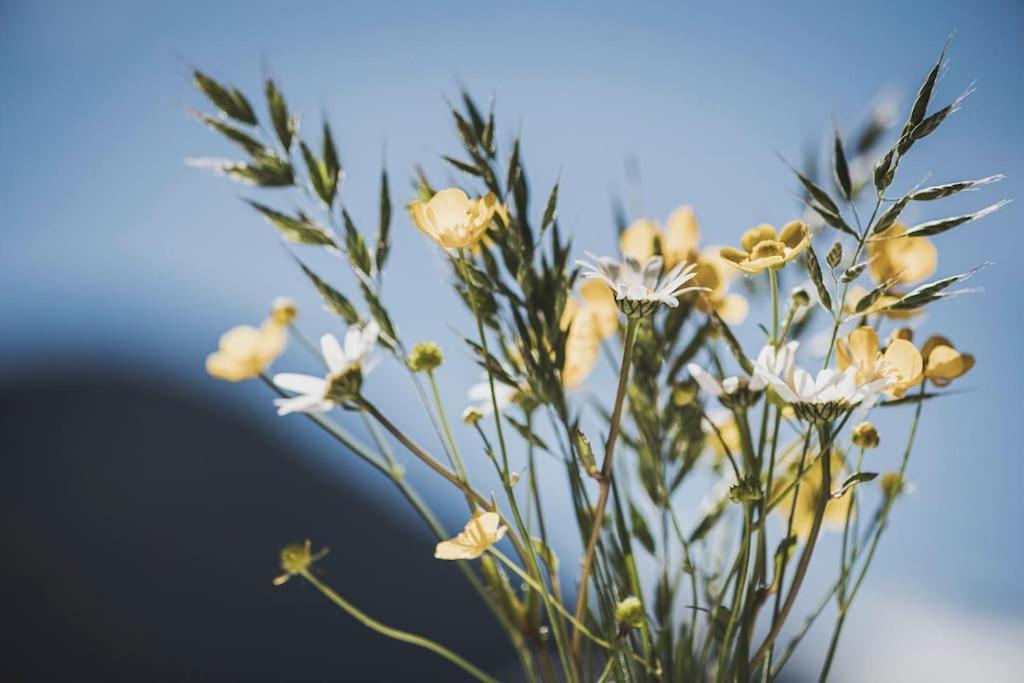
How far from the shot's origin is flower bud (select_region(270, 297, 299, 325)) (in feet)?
1.15

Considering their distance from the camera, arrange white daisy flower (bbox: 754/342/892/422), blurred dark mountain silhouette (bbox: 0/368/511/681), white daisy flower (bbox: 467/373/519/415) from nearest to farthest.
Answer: white daisy flower (bbox: 754/342/892/422) → white daisy flower (bbox: 467/373/519/415) → blurred dark mountain silhouette (bbox: 0/368/511/681)

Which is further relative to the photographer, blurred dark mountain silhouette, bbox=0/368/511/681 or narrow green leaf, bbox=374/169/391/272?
blurred dark mountain silhouette, bbox=0/368/511/681

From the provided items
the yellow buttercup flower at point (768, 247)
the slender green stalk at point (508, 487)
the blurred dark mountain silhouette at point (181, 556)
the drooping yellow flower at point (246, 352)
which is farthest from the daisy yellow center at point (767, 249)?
the blurred dark mountain silhouette at point (181, 556)

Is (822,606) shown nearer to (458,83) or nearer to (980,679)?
(458,83)

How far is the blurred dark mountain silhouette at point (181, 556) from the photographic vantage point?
1359 mm

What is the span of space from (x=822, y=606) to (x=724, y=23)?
95 cm

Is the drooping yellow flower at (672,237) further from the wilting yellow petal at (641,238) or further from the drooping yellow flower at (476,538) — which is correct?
→ the drooping yellow flower at (476,538)

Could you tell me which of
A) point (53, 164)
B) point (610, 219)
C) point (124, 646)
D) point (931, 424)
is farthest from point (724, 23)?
point (53, 164)

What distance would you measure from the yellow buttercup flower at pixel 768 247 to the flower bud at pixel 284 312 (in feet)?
0.67

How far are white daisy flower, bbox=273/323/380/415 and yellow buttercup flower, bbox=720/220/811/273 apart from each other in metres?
0.13

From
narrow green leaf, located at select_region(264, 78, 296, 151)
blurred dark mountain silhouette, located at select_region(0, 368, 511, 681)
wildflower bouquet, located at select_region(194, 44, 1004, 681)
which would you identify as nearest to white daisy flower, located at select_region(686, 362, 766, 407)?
wildflower bouquet, located at select_region(194, 44, 1004, 681)

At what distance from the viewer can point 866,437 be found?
0.31 meters

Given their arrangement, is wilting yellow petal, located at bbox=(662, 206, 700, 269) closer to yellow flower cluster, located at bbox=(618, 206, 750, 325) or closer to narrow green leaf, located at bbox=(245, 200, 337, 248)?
yellow flower cluster, located at bbox=(618, 206, 750, 325)

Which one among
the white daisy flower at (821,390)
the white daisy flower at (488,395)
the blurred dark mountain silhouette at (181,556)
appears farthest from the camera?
the blurred dark mountain silhouette at (181,556)
